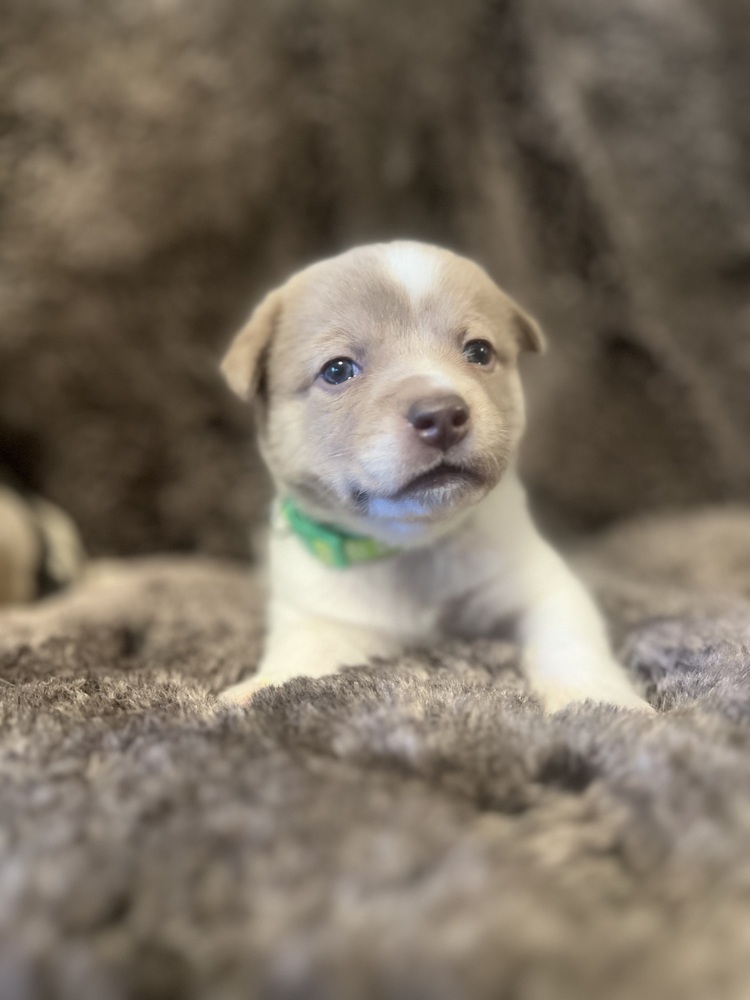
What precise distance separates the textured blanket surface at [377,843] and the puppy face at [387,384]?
1.15 ft

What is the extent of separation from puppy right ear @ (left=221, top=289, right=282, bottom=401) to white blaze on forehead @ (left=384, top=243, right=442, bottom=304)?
276 millimetres

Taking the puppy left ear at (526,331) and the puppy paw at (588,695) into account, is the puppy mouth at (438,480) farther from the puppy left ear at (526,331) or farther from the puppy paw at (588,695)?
the puppy left ear at (526,331)

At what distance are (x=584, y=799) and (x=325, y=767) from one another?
30 cm

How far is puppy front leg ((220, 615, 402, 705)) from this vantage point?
147cm

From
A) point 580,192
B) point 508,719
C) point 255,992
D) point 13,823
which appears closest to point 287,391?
point 508,719

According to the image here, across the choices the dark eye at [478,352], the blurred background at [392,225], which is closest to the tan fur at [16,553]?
the blurred background at [392,225]

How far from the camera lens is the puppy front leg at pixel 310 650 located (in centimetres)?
147

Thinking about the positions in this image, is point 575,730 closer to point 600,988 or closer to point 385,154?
point 600,988

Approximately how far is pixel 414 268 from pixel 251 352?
0.38m

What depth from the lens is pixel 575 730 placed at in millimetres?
1051

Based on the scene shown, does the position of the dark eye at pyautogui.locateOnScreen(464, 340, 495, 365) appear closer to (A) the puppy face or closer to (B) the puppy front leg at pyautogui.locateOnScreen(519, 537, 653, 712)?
(A) the puppy face

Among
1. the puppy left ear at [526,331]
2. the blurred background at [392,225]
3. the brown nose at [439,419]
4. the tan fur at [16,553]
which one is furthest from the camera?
the blurred background at [392,225]

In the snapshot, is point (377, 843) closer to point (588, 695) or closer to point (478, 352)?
point (588, 695)

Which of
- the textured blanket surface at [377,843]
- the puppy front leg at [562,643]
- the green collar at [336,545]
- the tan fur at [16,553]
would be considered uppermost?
the textured blanket surface at [377,843]
